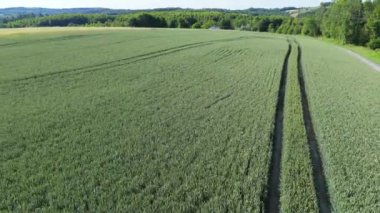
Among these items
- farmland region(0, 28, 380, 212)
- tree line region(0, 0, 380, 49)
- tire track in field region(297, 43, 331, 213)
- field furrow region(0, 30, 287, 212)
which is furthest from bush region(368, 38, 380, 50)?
tire track in field region(297, 43, 331, 213)

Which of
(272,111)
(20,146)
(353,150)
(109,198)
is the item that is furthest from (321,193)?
(20,146)

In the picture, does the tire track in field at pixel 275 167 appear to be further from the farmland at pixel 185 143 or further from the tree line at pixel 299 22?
the tree line at pixel 299 22

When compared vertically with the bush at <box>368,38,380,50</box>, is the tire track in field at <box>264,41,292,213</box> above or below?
above

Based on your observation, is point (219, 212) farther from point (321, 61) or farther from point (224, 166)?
point (321, 61)

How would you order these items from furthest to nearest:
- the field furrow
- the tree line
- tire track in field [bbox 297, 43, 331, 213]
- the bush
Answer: the tree line
the bush
tire track in field [bbox 297, 43, 331, 213]
the field furrow

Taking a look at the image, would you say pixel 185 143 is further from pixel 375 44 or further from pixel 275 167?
pixel 375 44

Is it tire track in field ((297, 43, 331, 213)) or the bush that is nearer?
tire track in field ((297, 43, 331, 213))

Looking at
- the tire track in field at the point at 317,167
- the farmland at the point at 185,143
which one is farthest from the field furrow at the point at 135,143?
the tire track in field at the point at 317,167

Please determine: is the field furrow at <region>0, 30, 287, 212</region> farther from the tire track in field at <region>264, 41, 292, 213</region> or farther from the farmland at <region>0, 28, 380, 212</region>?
the tire track in field at <region>264, 41, 292, 213</region>
